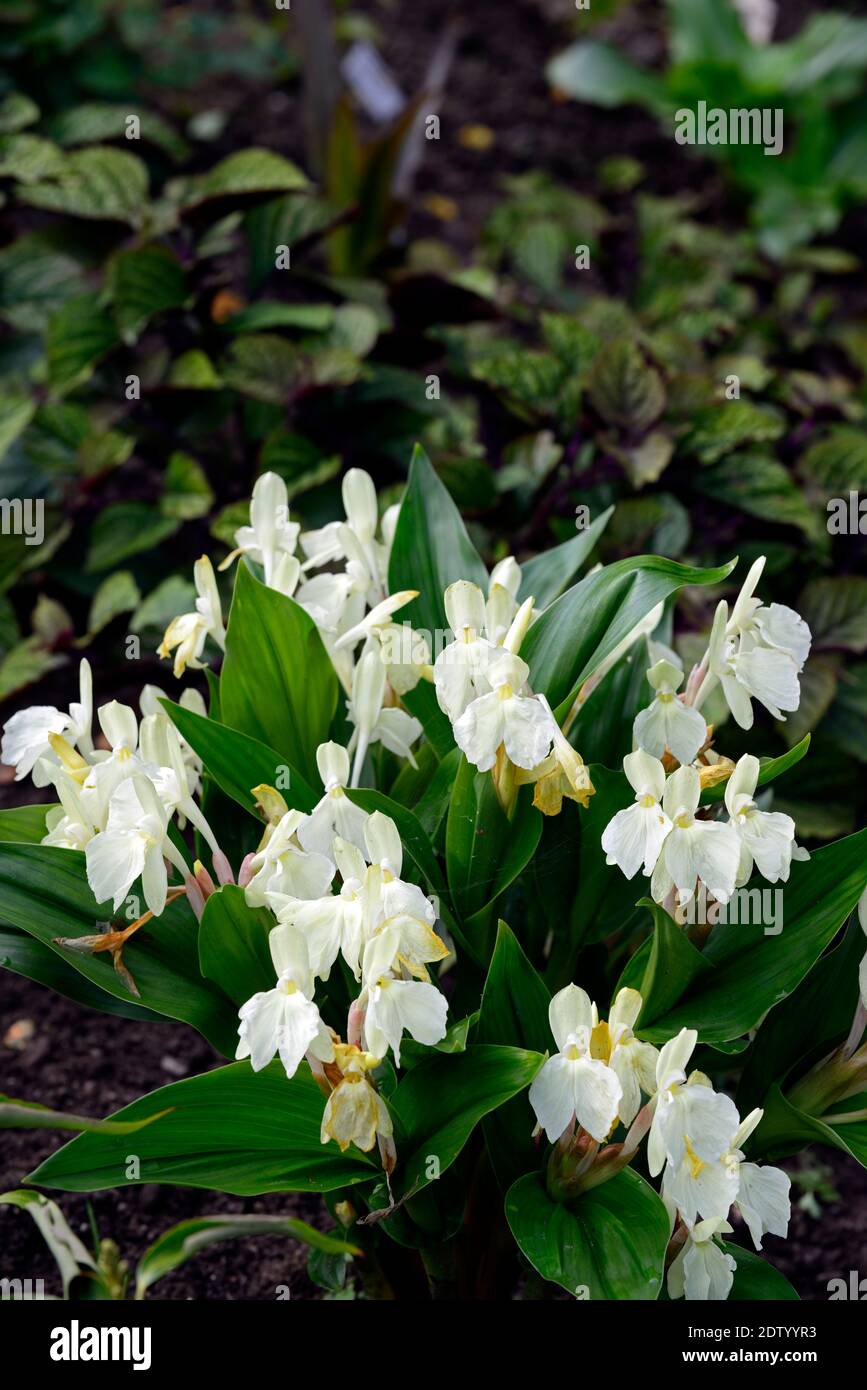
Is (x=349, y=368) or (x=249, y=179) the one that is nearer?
(x=349, y=368)

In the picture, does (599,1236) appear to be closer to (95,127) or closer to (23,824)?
(23,824)

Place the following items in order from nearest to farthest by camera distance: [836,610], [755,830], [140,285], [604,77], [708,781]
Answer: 1. [755,830]
2. [708,781]
3. [836,610]
4. [140,285]
5. [604,77]

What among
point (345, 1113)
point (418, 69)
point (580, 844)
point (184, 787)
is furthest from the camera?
point (418, 69)

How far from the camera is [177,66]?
153 inches

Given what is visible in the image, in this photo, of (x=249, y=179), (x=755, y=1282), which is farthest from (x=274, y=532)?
(x=249, y=179)

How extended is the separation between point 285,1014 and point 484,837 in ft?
1.03

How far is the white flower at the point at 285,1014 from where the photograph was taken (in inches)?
42.8

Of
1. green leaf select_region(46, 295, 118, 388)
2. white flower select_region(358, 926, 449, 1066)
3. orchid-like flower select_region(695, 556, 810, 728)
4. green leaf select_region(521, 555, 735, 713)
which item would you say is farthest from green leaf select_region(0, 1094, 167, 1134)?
green leaf select_region(46, 295, 118, 388)

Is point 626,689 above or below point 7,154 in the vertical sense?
below

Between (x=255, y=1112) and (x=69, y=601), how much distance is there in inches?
58.3

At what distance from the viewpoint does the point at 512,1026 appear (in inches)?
51.1

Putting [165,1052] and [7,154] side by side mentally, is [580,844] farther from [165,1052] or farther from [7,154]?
[7,154]

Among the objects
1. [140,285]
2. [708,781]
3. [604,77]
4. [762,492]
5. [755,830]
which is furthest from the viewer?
[604,77]

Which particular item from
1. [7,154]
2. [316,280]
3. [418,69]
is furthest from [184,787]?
[418,69]
